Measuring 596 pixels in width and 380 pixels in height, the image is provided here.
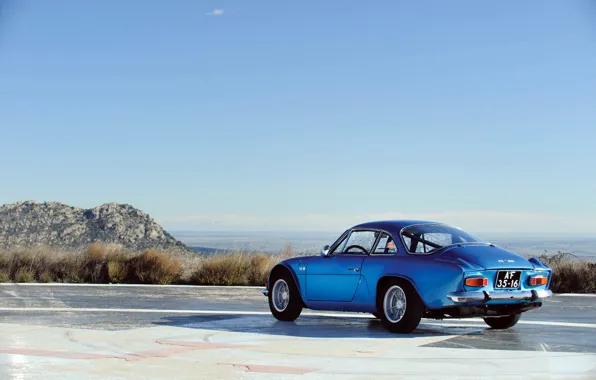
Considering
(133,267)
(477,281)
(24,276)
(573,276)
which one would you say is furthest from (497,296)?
(24,276)

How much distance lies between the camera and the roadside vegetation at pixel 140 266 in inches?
1006

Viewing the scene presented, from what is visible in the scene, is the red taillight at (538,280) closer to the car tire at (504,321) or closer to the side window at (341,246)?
the car tire at (504,321)

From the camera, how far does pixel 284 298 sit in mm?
14711

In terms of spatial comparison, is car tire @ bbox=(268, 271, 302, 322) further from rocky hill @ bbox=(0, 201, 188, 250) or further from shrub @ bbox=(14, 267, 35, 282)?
rocky hill @ bbox=(0, 201, 188, 250)

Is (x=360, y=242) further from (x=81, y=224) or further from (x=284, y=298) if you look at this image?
(x=81, y=224)

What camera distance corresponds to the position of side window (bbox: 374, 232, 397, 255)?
1326 cm

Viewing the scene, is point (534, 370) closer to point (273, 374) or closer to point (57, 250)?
point (273, 374)

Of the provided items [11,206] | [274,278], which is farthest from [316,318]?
[11,206]

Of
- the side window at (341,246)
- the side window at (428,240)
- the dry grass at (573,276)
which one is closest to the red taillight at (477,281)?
the side window at (428,240)

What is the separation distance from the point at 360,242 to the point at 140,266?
13767 mm

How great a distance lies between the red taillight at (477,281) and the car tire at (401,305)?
2.27 ft

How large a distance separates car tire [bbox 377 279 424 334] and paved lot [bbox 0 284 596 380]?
218mm

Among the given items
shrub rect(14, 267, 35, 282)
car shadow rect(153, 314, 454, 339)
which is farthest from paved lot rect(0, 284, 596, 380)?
shrub rect(14, 267, 35, 282)

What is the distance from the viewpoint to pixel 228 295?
20.6 meters
